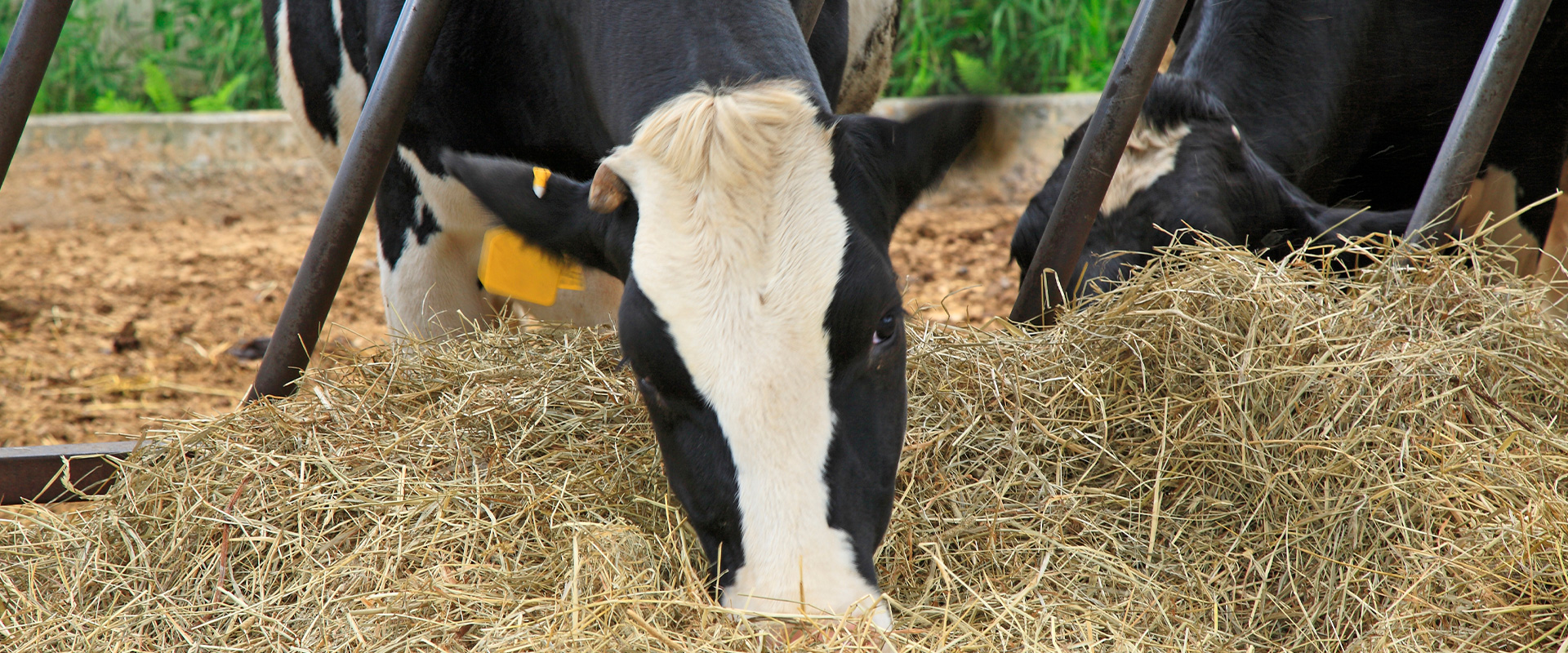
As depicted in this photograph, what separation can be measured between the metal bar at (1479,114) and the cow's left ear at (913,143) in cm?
98

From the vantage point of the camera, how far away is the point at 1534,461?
184 centimetres

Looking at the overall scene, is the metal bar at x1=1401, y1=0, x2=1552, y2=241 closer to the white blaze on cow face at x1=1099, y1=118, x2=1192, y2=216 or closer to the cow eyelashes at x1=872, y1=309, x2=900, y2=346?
the white blaze on cow face at x1=1099, y1=118, x2=1192, y2=216

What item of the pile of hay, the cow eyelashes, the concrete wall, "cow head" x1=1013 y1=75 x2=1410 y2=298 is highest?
the cow eyelashes

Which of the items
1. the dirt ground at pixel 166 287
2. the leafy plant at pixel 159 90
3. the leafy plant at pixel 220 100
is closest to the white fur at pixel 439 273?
the dirt ground at pixel 166 287

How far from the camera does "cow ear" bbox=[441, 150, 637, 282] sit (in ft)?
5.96

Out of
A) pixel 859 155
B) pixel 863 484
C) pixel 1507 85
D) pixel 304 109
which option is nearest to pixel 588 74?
pixel 859 155

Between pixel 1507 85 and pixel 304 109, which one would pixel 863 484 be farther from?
pixel 304 109

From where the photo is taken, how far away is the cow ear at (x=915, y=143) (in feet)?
5.89

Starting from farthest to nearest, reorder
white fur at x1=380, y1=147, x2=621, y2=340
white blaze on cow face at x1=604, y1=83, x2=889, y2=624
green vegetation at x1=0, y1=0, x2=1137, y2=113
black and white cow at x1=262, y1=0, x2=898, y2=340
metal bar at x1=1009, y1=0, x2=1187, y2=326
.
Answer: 1. green vegetation at x1=0, y1=0, x2=1137, y2=113
2. white fur at x1=380, y1=147, x2=621, y2=340
3. metal bar at x1=1009, y1=0, x2=1187, y2=326
4. black and white cow at x1=262, y1=0, x2=898, y2=340
5. white blaze on cow face at x1=604, y1=83, x2=889, y2=624

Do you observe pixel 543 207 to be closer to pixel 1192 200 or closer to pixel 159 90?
pixel 1192 200

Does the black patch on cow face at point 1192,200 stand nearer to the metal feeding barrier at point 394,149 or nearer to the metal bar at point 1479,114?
the metal feeding barrier at point 394,149

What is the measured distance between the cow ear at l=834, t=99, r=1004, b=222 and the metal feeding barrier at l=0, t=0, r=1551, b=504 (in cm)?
60

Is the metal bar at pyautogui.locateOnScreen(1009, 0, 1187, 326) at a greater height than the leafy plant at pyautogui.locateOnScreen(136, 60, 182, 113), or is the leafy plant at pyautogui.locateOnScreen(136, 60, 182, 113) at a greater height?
the metal bar at pyautogui.locateOnScreen(1009, 0, 1187, 326)

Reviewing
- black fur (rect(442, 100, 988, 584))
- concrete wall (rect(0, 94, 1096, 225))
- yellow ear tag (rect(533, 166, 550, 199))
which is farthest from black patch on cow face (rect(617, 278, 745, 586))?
concrete wall (rect(0, 94, 1096, 225))
